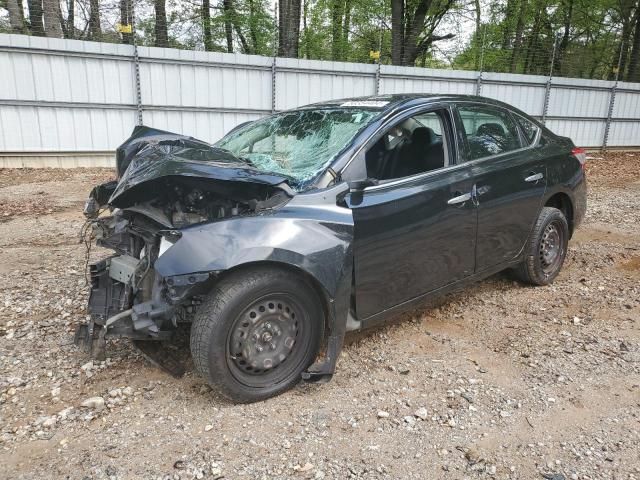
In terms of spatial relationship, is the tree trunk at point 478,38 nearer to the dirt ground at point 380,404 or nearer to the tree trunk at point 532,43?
the tree trunk at point 532,43

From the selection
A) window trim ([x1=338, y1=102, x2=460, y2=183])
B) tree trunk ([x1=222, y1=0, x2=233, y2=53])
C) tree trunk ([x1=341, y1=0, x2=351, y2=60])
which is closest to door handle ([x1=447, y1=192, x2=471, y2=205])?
window trim ([x1=338, y1=102, x2=460, y2=183])

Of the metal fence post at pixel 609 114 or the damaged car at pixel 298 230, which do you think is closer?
the damaged car at pixel 298 230

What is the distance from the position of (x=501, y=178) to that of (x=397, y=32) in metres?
14.0

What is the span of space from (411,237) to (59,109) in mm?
9181

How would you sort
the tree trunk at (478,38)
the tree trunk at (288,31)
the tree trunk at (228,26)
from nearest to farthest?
1. the tree trunk at (288,31)
2. the tree trunk at (228,26)
3. the tree trunk at (478,38)

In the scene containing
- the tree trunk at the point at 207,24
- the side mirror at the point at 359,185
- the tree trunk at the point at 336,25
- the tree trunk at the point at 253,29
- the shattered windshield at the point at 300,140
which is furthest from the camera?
the tree trunk at the point at 336,25

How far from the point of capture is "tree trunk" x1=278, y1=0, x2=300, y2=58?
531 inches

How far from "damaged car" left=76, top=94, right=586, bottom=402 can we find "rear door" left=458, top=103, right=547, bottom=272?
0.02 m

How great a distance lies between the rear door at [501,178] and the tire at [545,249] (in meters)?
0.15

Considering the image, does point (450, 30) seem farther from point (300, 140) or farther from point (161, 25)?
point (300, 140)

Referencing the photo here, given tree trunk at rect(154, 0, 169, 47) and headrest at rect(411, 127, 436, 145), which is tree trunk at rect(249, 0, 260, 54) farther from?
headrest at rect(411, 127, 436, 145)

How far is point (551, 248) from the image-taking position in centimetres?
448

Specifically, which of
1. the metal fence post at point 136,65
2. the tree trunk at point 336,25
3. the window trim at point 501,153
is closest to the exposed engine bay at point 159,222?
the window trim at point 501,153

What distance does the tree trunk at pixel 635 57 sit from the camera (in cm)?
1833
